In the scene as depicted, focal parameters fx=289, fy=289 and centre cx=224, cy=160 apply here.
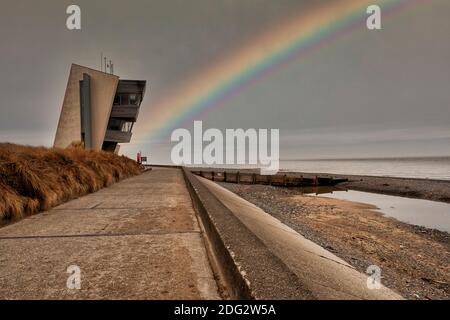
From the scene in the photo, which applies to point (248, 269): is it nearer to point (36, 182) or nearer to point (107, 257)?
point (107, 257)

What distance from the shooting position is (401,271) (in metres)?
6.14

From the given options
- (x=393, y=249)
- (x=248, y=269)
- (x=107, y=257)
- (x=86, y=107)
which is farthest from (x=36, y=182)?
(x=86, y=107)

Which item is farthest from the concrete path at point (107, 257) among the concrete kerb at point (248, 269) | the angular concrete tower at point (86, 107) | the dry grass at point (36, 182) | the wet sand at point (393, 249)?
the angular concrete tower at point (86, 107)

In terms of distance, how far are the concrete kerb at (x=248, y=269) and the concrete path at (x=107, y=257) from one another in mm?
142

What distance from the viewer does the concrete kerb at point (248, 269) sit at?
6.11 feet

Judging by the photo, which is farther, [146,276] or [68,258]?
[68,258]

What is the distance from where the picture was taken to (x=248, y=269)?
2.17 meters

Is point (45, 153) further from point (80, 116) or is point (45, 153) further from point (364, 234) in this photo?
point (80, 116)

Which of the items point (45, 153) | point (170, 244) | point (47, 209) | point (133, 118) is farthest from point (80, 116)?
point (170, 244)

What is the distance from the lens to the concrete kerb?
73.3 inches

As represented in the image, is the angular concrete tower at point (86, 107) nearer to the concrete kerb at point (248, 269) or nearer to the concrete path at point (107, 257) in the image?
the concrete path at point (107, 257)

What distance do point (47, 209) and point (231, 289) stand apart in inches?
205

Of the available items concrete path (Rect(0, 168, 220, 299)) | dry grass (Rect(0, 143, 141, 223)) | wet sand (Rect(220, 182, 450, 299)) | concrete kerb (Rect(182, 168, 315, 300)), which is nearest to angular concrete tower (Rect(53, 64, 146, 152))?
dry grass (Rect(0, 143, 141, 223))
